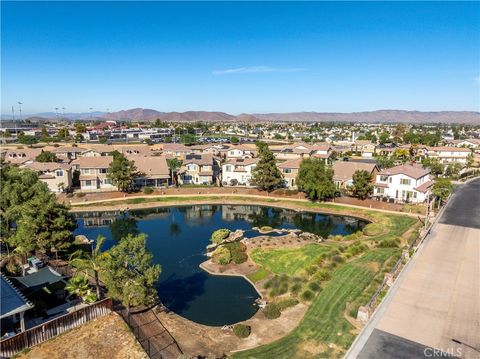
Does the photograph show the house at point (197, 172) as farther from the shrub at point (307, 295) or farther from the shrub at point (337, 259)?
the shrub at point (307, 295)

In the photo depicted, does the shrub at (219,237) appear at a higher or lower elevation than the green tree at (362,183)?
lower

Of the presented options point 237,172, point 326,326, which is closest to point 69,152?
point 237,172

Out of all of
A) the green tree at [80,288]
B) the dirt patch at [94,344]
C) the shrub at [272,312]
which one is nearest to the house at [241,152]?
the shrub at [272,312]

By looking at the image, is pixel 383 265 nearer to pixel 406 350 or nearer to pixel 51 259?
pixel 406 350

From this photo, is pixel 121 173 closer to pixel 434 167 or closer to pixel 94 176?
pixel 94 176

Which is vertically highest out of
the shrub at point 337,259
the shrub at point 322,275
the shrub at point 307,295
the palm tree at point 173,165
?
the palm tree at point 173,165

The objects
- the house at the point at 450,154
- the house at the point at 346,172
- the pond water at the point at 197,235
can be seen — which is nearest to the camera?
the pond water at the point at 197,235
